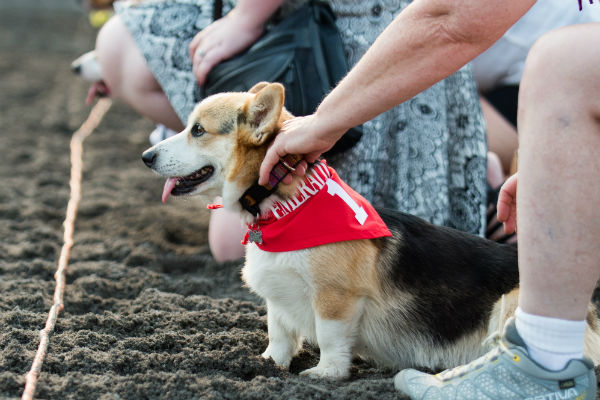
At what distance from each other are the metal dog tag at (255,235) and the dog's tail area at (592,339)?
0.98 meters

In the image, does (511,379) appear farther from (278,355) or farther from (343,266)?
(278,355)

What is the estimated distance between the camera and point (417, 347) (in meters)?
2.03

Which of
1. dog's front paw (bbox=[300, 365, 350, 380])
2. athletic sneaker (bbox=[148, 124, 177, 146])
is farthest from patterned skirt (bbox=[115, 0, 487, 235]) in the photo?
dog's front paw (bbox=[300, 365, 350, 380])

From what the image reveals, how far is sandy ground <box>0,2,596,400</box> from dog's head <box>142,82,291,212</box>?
0.48m

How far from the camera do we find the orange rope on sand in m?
1.75

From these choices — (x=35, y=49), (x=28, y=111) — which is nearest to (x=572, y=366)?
(x=28, y=111)

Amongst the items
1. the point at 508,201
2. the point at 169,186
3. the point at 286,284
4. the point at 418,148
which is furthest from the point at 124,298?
the point at 508,201

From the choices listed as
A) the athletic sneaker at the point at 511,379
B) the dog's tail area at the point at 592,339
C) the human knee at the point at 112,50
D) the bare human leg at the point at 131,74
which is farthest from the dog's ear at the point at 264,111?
the human knee at the point at 112,50

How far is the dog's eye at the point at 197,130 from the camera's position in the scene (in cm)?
214

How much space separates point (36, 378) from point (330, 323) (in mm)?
819

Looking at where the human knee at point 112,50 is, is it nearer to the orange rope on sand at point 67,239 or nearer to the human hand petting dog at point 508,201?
the orange rope on sand at point 67,239

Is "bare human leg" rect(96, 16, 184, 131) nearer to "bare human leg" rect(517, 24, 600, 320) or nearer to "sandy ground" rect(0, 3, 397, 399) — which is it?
"sandy ground" rect(0, 3, 397, 399)

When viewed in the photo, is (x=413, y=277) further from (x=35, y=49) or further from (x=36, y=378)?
(x=35, y=49)

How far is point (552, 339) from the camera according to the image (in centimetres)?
147
